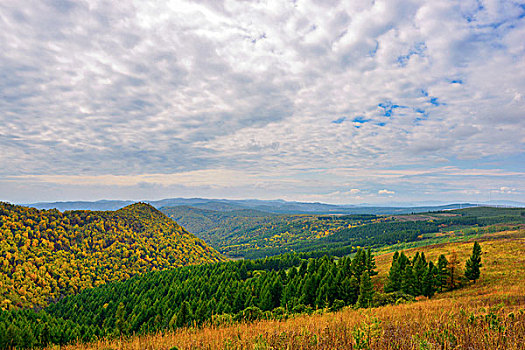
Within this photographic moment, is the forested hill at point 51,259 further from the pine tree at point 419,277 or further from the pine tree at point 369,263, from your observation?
the pine tree at point 419,277

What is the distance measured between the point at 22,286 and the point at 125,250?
70.6 meters

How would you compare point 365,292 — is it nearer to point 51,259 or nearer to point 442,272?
point 442,272

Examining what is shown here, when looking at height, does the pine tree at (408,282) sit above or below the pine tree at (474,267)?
below

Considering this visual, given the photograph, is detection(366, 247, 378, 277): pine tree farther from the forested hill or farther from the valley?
the forested hill

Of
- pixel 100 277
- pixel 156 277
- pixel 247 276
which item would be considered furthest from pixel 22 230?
pixel 247 276

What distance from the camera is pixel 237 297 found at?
6488 centimetres

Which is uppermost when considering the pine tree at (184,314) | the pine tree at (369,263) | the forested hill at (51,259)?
the pine tree at (369,263)

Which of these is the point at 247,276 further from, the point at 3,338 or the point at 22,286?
the point at 22,286

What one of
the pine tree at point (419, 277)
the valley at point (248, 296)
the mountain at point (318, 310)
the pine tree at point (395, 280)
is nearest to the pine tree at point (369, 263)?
the mountain at point (318, 310)

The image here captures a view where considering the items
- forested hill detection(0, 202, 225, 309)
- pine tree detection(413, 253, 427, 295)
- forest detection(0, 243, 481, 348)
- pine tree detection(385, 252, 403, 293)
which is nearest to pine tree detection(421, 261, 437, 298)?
forest detection(0, 243, 481, 348)

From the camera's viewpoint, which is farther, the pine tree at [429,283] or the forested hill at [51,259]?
the forested hill at [51,259]

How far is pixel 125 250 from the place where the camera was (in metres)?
188

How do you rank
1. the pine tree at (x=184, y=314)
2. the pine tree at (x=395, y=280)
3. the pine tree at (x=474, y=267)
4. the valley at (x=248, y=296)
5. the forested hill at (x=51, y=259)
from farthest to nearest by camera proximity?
the forested hill at (x=51, y=259) → the pine tree at (x=184, y=314) → the pine tree at (x=395, y=280) → the pine tree at (x=474, y=267) → the valley at (x=248, y=296)

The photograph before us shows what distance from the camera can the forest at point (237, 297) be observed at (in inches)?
1458
